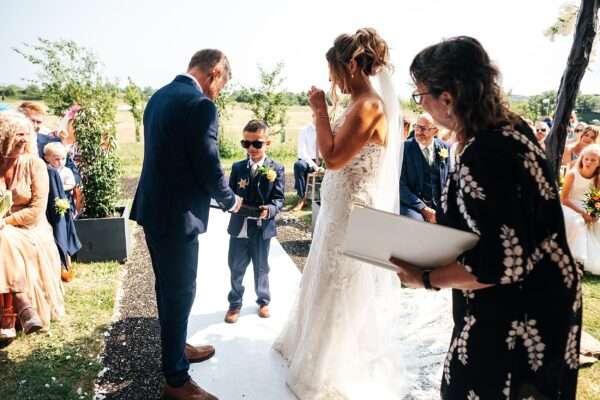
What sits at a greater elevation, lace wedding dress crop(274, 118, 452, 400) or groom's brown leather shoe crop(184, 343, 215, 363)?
lace wedding dress crop(274, 118, 452, 400)

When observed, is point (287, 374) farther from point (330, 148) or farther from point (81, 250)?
point (81, 250)

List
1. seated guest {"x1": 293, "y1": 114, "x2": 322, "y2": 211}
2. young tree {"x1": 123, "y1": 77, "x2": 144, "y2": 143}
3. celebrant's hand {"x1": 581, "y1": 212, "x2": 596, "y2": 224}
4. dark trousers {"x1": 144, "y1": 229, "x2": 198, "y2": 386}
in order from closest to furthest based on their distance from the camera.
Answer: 1. dark trousers {"x1": 144, "y1": 229, "x2": 198, "y2": 386}
2. celebrant's hand {"x1": 581, "y1": 212, "x2": 596, "y2": 224}
3. seated guest {"x1": 293, "y1": 114, "x2": 322, "y2": 211}
4. young tree {"x1": 123, "y1": 77, "x2": 144, "y2": 143}

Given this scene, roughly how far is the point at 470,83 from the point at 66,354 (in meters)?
3.82

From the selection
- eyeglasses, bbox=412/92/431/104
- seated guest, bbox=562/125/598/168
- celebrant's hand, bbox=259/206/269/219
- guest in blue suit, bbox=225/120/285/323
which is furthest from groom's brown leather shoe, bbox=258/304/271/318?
seated guest, bbox=562/125/598/168

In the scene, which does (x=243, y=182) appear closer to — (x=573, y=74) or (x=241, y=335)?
(x=241, y=335)

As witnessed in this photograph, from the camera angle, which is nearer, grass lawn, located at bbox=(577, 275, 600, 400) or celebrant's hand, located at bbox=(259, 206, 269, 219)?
grass lawn, located at bbox=(577, 275, 600, 400)

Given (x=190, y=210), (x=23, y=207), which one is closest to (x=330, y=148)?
(x=190, y=210)

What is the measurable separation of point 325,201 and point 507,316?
5.59 ft

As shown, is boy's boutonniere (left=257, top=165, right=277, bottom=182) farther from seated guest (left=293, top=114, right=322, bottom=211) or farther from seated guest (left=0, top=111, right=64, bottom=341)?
seated guest (left=293, top=114, right=322, bottom=211)

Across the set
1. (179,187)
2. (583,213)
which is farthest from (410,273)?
(583,213)

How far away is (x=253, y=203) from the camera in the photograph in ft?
13.7

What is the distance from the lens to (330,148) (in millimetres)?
2750

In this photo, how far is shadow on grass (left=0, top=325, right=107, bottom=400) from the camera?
3.14 m

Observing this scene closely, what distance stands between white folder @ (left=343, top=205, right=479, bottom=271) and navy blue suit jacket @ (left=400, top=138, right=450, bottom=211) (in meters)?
3.51
